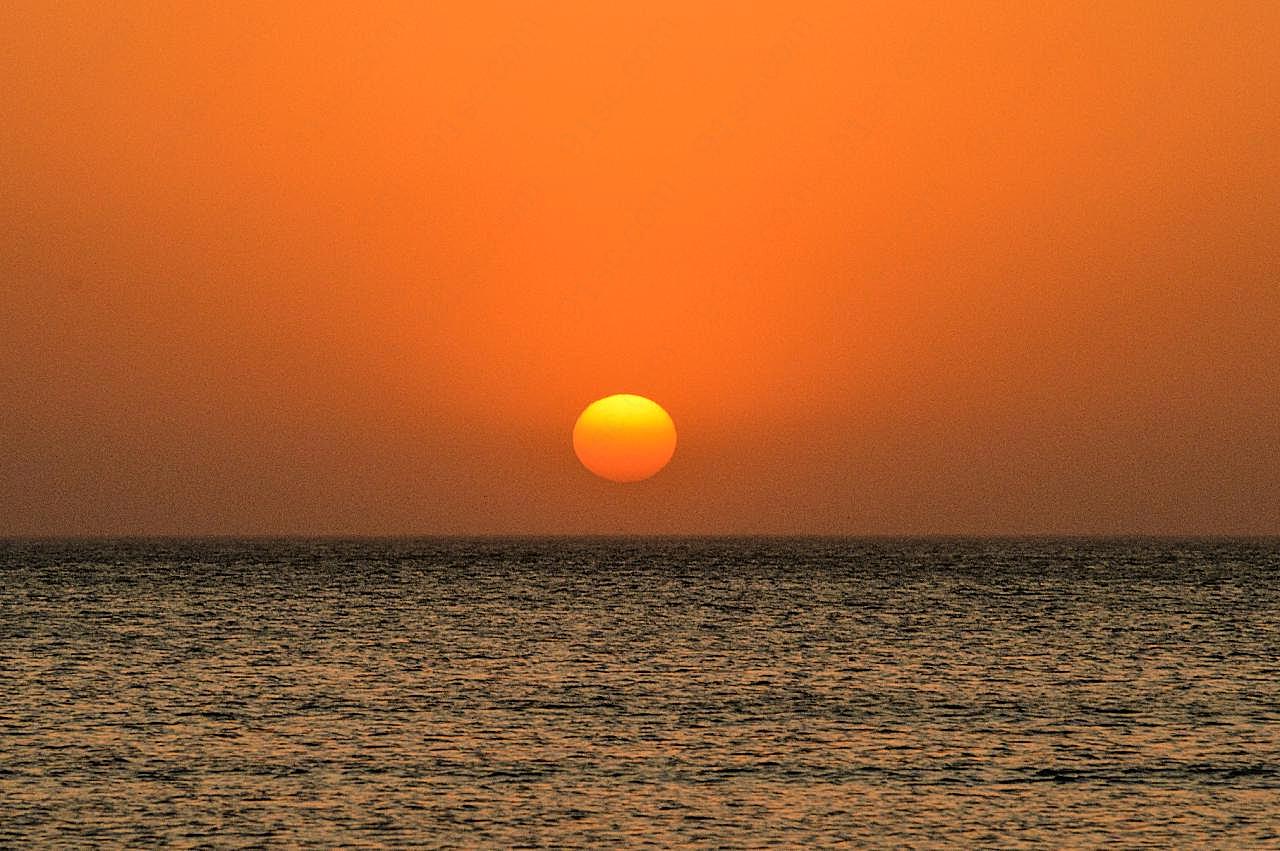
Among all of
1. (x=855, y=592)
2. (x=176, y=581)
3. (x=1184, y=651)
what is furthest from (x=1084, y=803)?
(x=176, y=581)

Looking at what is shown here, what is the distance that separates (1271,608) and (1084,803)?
84.8 m

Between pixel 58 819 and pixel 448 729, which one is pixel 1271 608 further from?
pixel 58 819

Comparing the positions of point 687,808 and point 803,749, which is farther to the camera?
point 803,749

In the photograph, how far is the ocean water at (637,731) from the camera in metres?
32.9

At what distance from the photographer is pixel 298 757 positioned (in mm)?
40906

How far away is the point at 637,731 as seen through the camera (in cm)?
4591

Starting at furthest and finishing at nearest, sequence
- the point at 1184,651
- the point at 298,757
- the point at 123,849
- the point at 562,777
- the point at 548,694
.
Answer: the point at 1184,651
the point at 548,694
the point at 298,757
the point at 562,777
the point at 123,849

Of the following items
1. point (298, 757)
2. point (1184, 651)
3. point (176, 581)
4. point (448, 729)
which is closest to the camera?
point (298, 757)

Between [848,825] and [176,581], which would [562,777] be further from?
[176,581]

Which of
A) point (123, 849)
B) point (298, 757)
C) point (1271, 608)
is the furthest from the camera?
point (1271, 608)

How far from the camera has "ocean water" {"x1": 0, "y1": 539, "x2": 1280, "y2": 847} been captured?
32.9m

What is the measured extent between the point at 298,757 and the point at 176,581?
125 metres

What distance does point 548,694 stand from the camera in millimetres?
55812

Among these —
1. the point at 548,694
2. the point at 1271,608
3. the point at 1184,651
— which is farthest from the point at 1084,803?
the point at 1271,608
